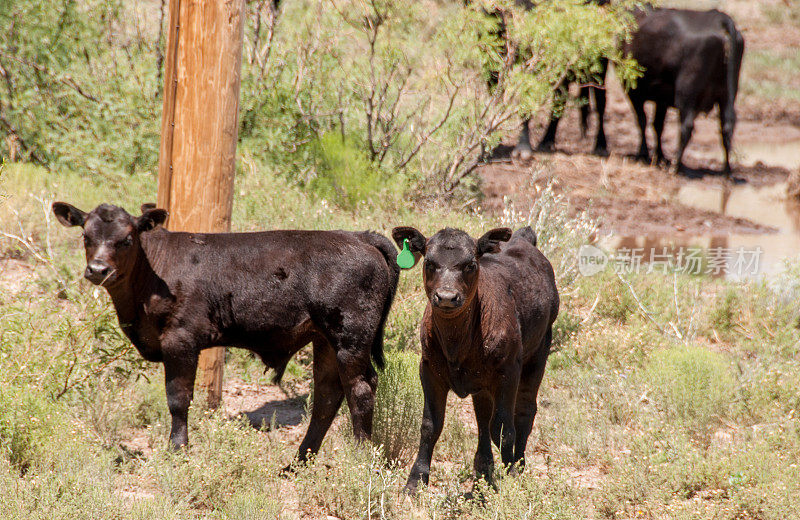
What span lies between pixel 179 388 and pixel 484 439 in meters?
1.90

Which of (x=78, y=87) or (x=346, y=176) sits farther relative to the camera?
(x=78, y=87)

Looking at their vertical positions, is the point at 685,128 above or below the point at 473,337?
above

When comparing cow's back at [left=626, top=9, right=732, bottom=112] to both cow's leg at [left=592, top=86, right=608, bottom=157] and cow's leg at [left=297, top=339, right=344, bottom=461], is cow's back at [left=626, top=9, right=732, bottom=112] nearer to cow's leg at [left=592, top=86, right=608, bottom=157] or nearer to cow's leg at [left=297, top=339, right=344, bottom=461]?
cow's leg at [left=592, top=86, right=608, bottom=157]

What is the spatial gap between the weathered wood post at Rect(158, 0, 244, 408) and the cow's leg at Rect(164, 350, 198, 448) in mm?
842

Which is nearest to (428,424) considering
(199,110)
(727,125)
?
(199,110)

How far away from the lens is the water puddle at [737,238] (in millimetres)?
11352

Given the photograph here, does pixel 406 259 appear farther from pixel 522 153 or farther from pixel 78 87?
pixel 522 153

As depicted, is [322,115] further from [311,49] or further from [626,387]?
[626,387]

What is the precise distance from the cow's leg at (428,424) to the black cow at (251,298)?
23.5 inches

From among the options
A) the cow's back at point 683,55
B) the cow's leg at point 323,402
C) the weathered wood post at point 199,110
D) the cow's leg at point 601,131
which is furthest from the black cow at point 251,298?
the cow's leg at point 601,131

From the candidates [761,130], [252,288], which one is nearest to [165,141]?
[252,288]

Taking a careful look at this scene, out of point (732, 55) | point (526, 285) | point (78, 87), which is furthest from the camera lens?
point (732, 55)

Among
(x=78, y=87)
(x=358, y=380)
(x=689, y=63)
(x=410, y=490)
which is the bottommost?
(x=410, y=490)

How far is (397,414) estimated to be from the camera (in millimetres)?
6301
